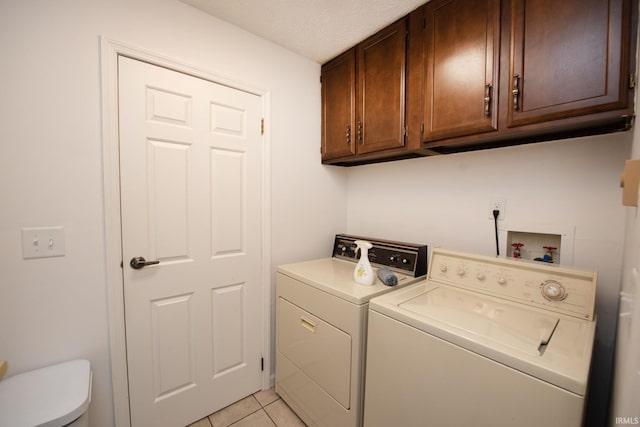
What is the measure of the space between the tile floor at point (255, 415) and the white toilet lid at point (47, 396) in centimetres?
78

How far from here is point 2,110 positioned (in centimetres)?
109

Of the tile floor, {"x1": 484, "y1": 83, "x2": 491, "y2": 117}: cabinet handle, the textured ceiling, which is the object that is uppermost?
the textured ceiling

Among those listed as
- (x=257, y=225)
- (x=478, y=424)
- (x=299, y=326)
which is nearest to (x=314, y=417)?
(x=299, y=326)

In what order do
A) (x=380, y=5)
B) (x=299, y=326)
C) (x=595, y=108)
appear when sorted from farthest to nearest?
(x=299, y=326)
(x=380, y=5)
(x=595, y=108)

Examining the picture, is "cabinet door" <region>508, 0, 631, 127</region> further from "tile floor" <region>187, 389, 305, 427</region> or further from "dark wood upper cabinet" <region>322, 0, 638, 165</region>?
"tile floor" <region>187, 389, 305, 427</region>

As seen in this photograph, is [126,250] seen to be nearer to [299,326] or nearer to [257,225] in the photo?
[257,225]

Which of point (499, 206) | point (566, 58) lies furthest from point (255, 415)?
point (566, 58)

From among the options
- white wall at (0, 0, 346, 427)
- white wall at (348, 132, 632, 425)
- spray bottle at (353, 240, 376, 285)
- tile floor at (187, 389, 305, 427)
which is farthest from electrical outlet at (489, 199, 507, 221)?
white wall at (0, 0, 346, 427)

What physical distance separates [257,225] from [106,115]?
99 cm

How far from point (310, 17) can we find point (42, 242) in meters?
1.80

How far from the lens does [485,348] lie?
A: 32.7 inches

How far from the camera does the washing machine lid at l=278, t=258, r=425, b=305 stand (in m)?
1.28

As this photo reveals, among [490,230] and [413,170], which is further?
[413,170]

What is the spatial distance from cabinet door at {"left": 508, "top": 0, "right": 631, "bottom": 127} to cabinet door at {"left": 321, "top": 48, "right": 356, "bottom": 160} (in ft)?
3.08
